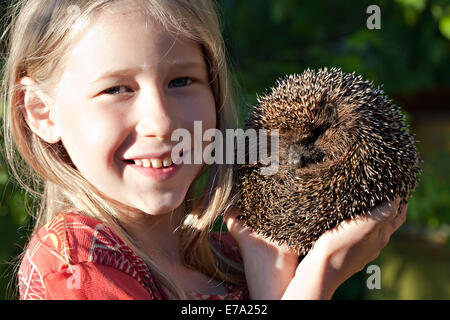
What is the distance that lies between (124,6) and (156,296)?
714 millimetres

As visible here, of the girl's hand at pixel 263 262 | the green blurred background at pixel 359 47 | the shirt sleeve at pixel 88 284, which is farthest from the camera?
the green blurred background at pixel 359 47

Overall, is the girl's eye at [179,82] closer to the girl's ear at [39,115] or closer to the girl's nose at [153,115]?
the girl's nose at [153,115]

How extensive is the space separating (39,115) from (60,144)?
0.10 metres

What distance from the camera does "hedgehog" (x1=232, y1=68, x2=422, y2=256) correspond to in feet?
4.71

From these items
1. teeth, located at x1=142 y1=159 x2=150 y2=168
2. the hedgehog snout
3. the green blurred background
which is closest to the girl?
teeth, located at x1=142 y1=159 x2=150 y2=168

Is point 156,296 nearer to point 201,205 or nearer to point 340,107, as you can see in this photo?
point 201,205

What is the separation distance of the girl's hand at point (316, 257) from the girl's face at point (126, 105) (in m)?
0.33

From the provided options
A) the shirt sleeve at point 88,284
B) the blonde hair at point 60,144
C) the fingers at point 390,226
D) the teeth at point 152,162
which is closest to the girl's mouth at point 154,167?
the teeth at point 152,162

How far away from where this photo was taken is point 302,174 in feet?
4.93

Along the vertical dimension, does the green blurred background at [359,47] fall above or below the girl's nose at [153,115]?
above

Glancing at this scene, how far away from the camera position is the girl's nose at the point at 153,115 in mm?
1312

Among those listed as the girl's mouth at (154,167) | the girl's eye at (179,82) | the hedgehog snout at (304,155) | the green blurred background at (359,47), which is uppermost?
the green blurred background at (359,47)

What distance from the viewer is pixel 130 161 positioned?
4.56 ft

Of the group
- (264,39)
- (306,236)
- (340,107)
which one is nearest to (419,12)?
(264,39)
